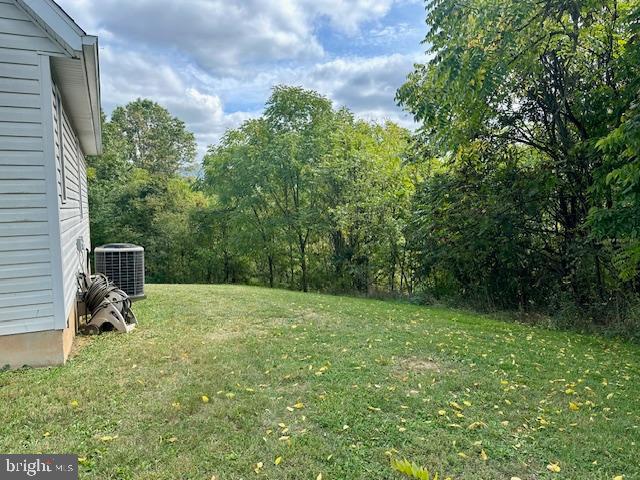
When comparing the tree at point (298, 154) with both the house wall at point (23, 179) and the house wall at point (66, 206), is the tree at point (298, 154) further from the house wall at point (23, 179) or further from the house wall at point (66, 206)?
the house wall at point (23, 179)

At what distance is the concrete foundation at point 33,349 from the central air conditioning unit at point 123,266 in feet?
10.4

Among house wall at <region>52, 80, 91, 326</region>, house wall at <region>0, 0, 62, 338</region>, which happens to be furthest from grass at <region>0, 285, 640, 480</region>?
house wall at <region>52, 80, 91, 326</region>

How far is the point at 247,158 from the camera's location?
52.6 ft

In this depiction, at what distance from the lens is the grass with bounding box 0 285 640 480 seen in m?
2.34

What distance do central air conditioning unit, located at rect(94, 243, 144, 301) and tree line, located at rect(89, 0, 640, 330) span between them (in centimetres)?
531

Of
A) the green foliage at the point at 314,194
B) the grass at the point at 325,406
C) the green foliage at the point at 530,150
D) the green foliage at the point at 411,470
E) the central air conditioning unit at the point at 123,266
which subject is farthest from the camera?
the green foliage at the point at 314,194

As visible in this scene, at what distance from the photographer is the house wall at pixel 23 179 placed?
351 cm

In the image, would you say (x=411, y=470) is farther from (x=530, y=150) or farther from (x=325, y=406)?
(x=530, y=150)

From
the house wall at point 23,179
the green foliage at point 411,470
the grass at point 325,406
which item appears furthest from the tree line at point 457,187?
the house wall at point 23,179

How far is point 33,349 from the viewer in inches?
144

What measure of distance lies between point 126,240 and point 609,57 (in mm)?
17030

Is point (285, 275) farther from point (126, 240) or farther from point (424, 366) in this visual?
point (424, 366)

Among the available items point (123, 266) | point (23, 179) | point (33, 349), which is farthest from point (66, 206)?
point (123, 266)

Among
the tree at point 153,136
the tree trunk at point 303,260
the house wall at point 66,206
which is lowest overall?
the tree trunk at point 303,260
